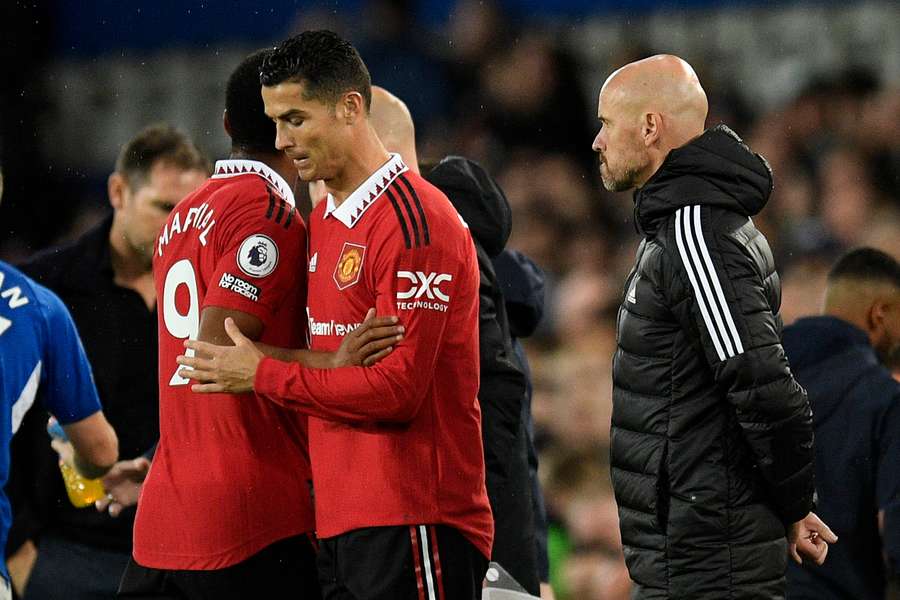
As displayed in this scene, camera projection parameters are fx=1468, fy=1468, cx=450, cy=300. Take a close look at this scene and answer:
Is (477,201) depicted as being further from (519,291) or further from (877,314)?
(877,314)

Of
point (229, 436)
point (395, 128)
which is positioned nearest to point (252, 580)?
point (229, 436)

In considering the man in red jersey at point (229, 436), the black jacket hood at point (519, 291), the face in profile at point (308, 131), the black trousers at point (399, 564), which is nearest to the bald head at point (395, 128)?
the black jacket hood at point (519, 291)

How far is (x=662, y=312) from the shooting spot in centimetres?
387

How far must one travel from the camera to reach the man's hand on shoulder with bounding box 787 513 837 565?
13.1 feet

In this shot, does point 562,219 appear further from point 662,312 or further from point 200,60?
point 662,312

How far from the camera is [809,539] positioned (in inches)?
159

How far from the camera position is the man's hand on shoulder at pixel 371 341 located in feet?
11.8

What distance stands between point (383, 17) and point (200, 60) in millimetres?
2295

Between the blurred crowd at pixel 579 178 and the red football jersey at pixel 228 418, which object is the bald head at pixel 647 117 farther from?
the blurred crowd at pixel 579 178

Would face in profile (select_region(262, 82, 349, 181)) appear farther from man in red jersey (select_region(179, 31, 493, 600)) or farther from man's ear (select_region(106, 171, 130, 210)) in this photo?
man's ear (select_region(106, 171, 130, 210))

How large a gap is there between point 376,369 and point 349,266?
287 millimetres

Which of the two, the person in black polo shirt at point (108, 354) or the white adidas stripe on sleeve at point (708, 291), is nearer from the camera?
the white adidas stripe on sleeve at point (708, 291)

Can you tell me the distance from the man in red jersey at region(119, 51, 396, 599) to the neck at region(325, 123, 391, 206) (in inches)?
6.8

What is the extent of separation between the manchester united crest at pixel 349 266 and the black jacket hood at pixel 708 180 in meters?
0.80
